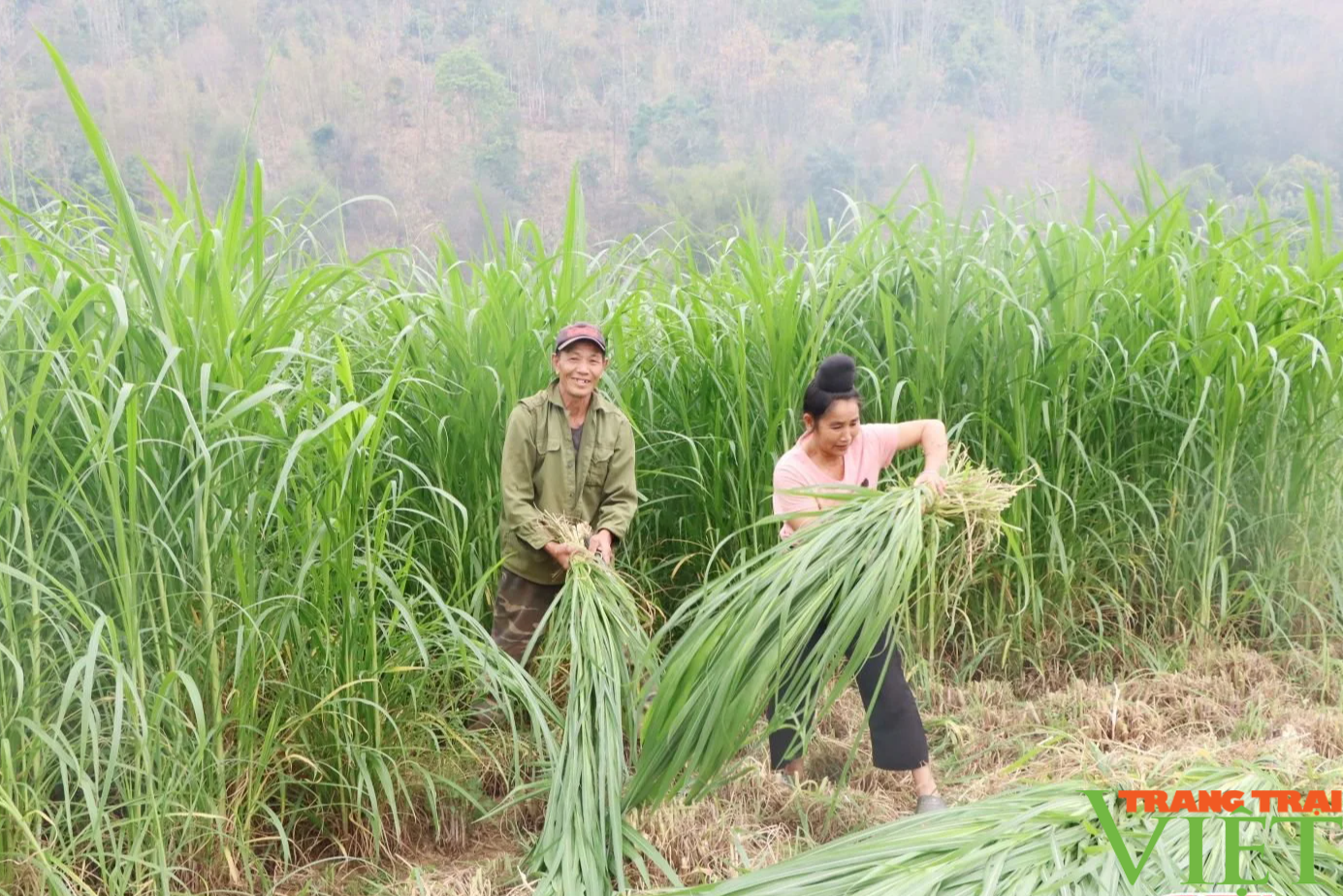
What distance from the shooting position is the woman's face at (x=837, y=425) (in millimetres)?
2588

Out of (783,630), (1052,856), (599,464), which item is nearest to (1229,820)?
(1052,856)

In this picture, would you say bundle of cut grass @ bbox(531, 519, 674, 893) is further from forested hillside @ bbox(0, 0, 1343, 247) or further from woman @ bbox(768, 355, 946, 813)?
forested hillside @ bbox(0, 0, 1343, 247)

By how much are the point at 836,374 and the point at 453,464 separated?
3.70ft

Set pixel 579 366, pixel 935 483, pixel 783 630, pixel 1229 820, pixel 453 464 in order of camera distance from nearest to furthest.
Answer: pixel 1229 820 < pixel 783 630 < pixel 935 483 < pixel 579 366 < pixel 453 464

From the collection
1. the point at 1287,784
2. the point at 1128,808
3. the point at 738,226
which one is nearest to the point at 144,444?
the point at 1128,808

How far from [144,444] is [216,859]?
0.78 meters

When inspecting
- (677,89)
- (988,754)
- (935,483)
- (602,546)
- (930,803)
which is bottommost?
(988,754)

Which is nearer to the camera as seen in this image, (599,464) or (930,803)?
(930,803)

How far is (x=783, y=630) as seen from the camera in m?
2.15

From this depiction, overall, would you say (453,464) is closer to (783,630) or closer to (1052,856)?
(783,630)

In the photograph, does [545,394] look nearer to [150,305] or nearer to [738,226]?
[150,305]

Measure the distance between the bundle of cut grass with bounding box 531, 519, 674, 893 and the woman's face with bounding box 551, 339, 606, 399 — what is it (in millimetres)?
370

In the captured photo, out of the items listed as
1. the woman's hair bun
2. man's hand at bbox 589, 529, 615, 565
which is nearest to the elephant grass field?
man's hand at bbox 589, 529, 615, 565

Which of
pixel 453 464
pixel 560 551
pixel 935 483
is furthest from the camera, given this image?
pixel 453 464
